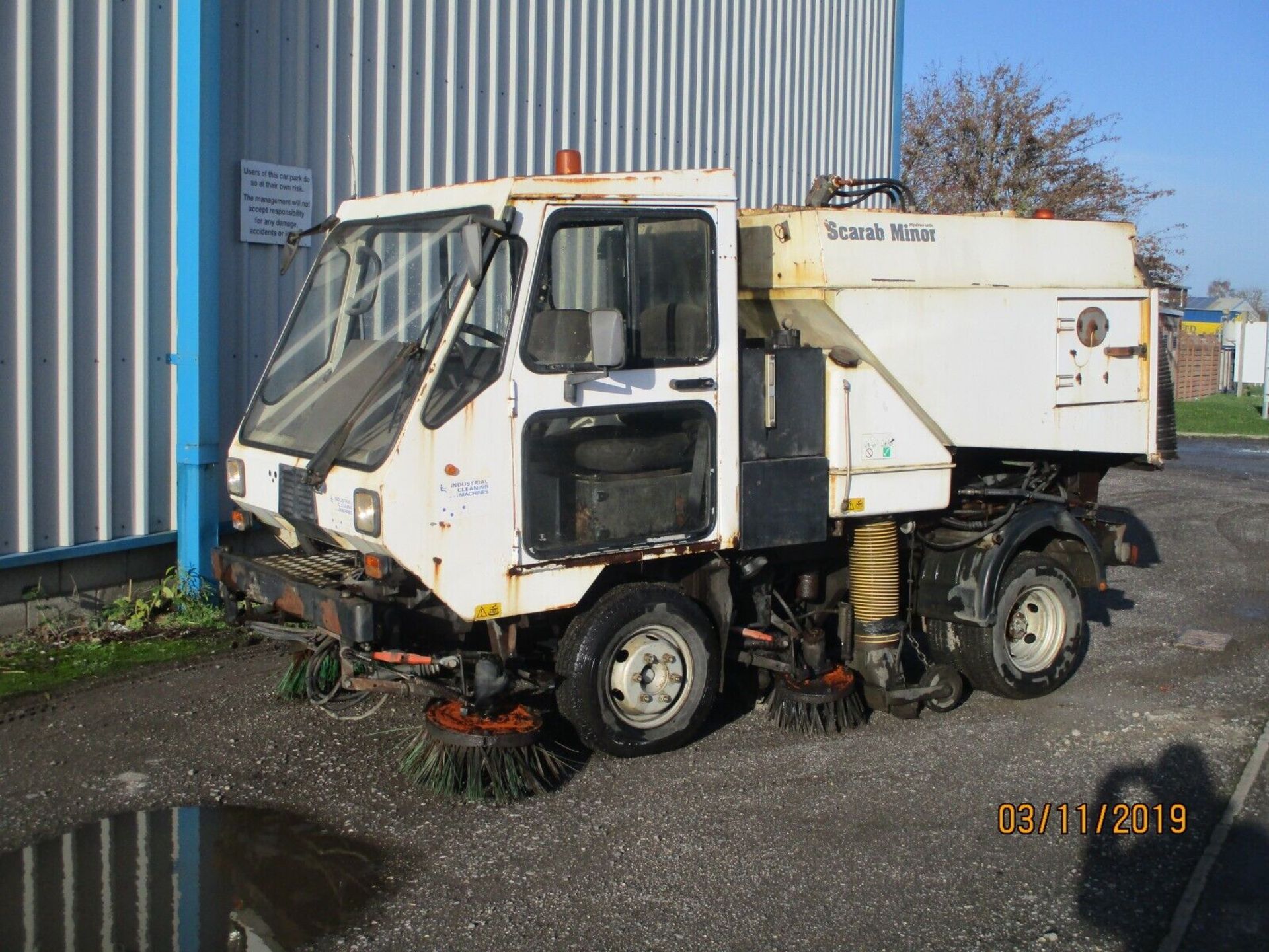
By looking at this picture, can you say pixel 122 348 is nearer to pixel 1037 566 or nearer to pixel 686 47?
pixel 1037 566

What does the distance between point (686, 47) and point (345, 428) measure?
7521 millimetres

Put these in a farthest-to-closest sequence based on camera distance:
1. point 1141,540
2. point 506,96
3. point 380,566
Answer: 1. point 1141,540
2. point 506,96
3. point 380,566

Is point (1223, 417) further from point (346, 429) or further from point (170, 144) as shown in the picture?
point (346, 429)

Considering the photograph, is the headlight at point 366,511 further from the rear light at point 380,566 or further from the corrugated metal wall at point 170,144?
the corrugated metal wall at point 170,144

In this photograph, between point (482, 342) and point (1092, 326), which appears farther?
point (1092, 326)

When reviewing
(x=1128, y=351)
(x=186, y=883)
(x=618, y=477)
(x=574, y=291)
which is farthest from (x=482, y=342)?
(x=1128, y=351)

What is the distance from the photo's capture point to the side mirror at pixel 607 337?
16.6 feet

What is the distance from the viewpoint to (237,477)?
19.6 ft

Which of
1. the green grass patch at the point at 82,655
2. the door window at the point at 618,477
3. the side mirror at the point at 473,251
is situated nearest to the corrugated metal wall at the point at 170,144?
the green grass patch at the point at 82,655

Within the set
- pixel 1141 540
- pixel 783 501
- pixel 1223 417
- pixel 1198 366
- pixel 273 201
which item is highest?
pixel 1198 366

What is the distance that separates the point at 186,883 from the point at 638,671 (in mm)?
2058

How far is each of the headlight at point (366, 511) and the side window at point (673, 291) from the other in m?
1.29

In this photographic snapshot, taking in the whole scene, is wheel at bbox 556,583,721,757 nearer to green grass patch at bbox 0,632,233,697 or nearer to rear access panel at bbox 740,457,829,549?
rear access panel at bbox 740,457,829,549

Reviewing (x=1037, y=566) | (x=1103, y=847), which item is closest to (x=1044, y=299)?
(x=1037, y=566)
